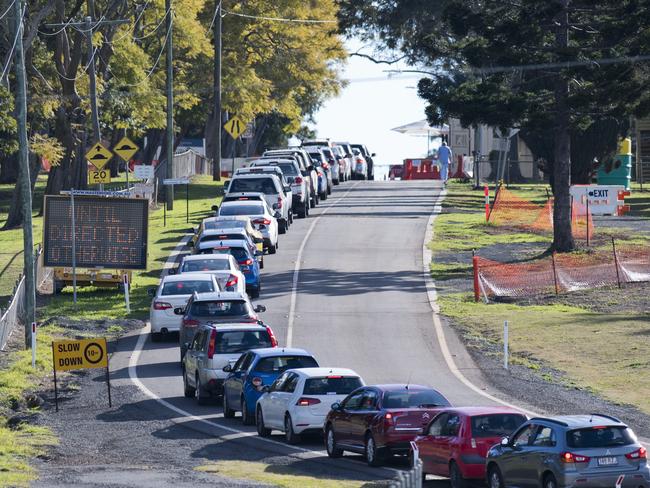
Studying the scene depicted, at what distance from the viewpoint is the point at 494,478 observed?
60.3ft

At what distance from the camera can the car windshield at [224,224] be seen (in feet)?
142

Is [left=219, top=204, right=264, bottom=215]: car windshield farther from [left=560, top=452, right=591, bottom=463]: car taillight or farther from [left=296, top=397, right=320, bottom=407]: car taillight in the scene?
[left=560, top=452, right=591, bottom=463]: car taillight

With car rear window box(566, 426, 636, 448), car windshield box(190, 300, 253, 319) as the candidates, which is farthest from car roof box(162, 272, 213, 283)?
car rear window box(566, 426, 636, 448)

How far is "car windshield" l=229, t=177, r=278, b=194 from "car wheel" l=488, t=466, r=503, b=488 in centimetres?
3273

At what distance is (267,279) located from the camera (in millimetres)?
44250

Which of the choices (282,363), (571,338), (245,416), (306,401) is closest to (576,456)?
(306,401)

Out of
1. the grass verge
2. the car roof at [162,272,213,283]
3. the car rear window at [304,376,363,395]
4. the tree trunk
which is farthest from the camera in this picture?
the tree trunk

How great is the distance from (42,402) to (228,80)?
51.8 meters

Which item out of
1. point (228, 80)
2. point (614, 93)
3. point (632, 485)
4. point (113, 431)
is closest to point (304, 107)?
point (228, 80)

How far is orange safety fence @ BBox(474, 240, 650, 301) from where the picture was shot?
1679 inches

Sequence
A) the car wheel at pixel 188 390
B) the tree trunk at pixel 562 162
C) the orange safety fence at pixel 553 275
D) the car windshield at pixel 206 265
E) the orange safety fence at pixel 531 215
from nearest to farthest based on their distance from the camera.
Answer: the car wheel at pixel 188 390
the car windshield at pixel 206 265
the orange safety fence at pixel 553 275
the tree trunk at pixel 562 162
the orange safety fence at pixel 531 215

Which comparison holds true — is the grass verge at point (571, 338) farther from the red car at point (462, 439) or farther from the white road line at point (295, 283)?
the red car at point (462, 439)

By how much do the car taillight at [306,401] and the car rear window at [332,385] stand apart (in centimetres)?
17

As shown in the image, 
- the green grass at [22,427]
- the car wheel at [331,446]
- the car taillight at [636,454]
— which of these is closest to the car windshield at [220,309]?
the green grass at [22,427]
